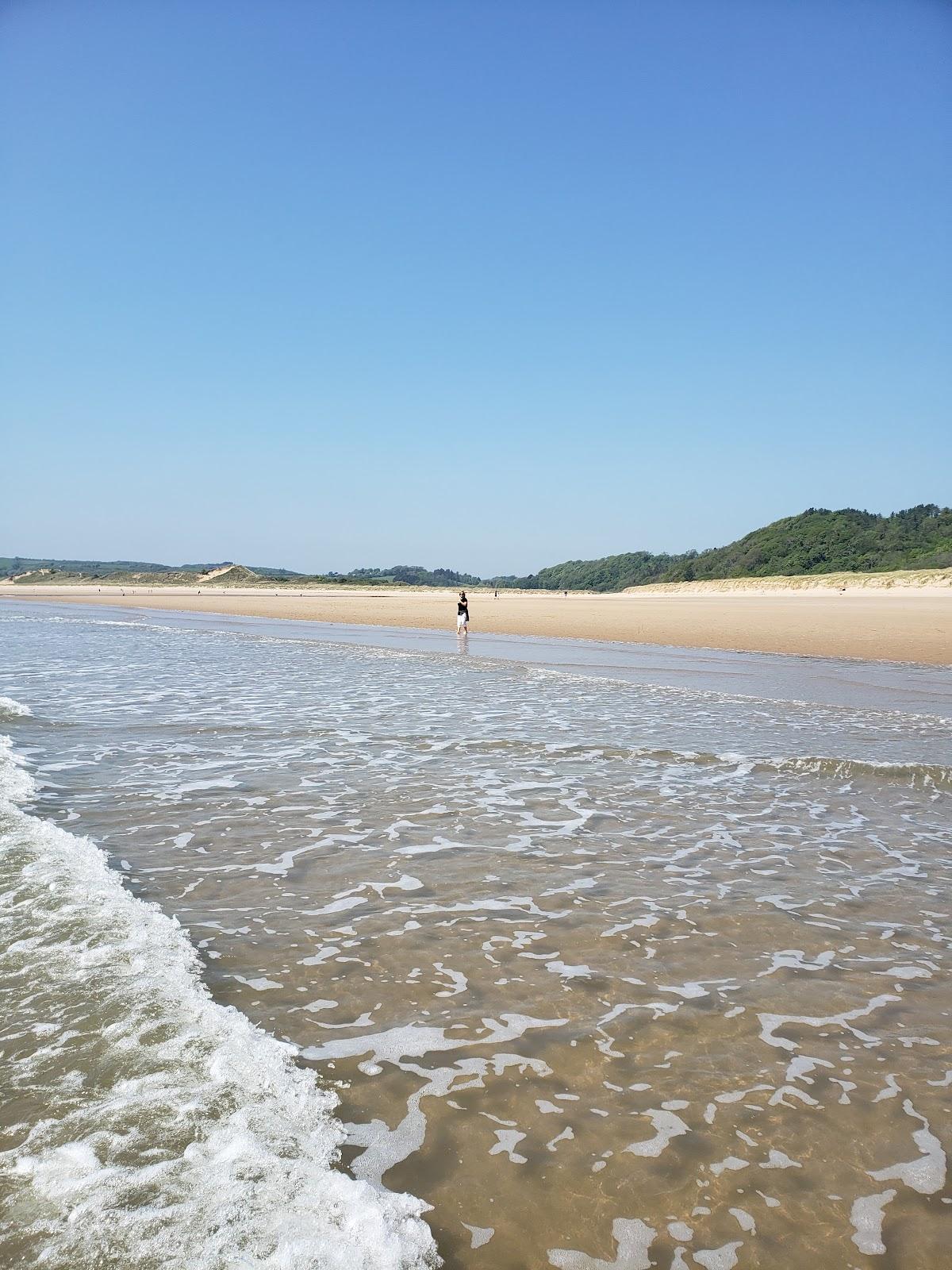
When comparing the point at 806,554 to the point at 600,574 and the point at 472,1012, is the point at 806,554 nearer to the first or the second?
the point at 600,574

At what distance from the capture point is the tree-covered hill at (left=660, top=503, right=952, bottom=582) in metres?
97.8

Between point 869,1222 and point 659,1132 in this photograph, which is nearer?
point 869,1222

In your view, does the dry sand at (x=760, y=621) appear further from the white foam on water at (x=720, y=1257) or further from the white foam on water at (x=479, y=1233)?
the white foam on water at (x=479, y=1233)

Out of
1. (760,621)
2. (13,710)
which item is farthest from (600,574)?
(13,710)

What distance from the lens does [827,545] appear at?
358ft

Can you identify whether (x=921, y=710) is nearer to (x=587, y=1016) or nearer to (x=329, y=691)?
(x=329, y=691)

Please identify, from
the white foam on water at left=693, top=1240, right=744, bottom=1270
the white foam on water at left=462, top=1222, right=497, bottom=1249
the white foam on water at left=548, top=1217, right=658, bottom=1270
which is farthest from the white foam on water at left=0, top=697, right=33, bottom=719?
the white foam on water at left=693, top=1240, right=744, bottom=1270

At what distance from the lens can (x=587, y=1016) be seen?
373cm

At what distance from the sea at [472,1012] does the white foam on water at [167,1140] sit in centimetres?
1

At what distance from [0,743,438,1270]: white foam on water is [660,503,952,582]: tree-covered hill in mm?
93858

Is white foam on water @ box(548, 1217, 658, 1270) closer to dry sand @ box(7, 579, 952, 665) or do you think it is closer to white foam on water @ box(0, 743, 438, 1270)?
white foam on water @ box(0, 743, 438, 1270)

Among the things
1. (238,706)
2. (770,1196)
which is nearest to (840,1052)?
(770,1196)

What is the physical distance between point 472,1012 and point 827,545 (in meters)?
117

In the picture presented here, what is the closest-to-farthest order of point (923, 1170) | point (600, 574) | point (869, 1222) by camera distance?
point (869, 1222) → point (923, 1170) → point (600, 574)
